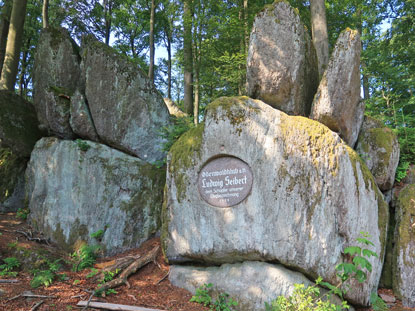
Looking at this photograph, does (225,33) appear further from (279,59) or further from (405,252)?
(405,252)

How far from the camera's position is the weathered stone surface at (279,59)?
631cm

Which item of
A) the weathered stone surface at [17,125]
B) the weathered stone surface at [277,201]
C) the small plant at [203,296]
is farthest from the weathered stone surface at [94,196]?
the small plant at [203,296]

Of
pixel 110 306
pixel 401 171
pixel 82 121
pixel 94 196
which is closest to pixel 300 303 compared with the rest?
pixel 110 306

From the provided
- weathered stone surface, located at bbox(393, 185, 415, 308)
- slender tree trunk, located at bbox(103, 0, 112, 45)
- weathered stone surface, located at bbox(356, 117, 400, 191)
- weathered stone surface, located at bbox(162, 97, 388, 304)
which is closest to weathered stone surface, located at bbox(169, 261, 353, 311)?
weathered stone surface, located at bbox(162, 97, 388, 304)

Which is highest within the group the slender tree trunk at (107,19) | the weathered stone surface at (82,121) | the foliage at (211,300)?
the slender tree trunk at (107,19)

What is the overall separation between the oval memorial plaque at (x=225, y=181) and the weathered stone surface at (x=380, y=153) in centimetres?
339

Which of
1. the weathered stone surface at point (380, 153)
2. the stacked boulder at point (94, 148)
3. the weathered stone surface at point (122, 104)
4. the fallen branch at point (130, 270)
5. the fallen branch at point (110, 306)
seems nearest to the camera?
the fallen branch at point (110, 306)

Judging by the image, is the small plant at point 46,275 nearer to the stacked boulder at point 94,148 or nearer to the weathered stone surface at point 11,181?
the stacked boulder at point 94,148

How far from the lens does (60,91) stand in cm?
873

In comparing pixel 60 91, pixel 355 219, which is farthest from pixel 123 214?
pixel 355 219

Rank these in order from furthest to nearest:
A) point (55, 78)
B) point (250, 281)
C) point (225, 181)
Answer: point (55, 78)
point (225, 181)
point (250, 281)

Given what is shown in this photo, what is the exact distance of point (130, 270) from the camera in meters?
5.92

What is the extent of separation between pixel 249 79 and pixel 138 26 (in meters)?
14.9

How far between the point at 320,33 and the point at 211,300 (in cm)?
768
